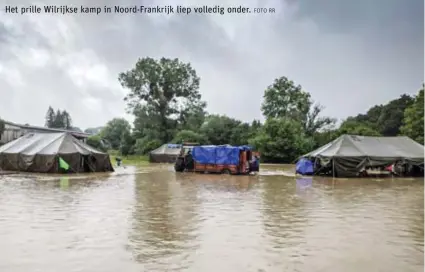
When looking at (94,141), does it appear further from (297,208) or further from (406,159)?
(297,208)

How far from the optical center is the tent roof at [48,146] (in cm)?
2444

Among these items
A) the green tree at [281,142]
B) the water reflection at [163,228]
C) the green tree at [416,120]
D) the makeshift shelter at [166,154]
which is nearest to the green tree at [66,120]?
the makeshift shelter at [166,154]

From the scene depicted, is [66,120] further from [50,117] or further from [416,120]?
[416,120]

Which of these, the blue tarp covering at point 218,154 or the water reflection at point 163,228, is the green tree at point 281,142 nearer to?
the blue tarp covering at point 218,154

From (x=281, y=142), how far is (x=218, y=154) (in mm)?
19976

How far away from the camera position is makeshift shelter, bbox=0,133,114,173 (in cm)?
2366

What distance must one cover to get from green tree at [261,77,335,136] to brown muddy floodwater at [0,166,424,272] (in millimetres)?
42435

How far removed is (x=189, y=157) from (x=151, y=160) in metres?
17.9

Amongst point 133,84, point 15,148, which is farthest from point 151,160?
point 15,148

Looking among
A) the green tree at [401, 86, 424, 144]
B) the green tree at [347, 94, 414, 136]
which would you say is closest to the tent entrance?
the green tree at [401, 86, 424, 144]

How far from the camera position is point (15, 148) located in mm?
26016

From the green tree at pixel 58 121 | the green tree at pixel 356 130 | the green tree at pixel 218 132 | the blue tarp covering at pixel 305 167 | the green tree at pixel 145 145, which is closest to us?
the blue tarp covering at pixel 305 167

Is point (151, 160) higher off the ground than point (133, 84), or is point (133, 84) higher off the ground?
point (133, 84)

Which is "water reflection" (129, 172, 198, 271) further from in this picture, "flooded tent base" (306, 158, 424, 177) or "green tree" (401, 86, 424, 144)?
"green tree" (401, 86, 424, 144)
